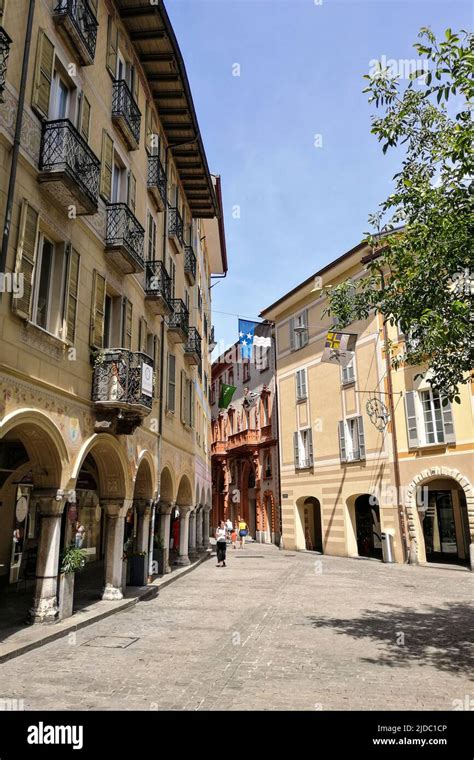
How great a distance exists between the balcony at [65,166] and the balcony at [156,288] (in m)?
5.55

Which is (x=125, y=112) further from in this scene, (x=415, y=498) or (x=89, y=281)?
(x=415, y=498)

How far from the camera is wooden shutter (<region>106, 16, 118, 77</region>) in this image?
565 inches

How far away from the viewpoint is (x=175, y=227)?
21.2 m

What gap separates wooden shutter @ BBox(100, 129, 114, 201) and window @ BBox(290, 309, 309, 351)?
66.9ft

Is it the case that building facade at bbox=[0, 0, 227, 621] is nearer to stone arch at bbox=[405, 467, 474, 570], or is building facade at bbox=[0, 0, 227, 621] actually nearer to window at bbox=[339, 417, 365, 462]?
window at bbox=[339, 417, 365, 462]

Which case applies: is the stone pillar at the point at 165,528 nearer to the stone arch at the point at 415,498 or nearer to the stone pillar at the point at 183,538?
the stone pillar at the point at 183,538

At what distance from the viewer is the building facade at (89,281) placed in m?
9.59

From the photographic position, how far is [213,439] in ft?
183

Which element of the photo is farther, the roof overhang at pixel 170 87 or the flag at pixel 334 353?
the flag at pixel 334 353

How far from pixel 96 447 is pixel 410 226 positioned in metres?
8.45

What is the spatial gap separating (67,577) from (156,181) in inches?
494

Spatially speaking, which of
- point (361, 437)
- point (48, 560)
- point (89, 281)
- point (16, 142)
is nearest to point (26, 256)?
point (16, 142)

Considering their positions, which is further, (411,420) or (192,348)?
(411,420)

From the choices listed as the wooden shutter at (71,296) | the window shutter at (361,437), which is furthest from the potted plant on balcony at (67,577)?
the window shutter at (361,437)
